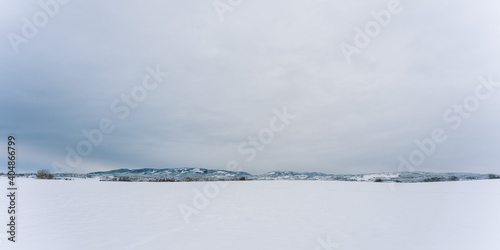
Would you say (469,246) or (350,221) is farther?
(350,221)

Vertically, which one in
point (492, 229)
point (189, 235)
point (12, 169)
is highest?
point (12, 169)

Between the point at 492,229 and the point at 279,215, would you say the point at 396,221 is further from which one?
the point at 279,215

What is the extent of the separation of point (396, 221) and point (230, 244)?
7529 millimetres

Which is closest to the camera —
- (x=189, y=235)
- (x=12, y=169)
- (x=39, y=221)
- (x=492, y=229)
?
(x=189, y=235)

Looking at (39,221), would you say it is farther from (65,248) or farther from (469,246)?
(469,246)

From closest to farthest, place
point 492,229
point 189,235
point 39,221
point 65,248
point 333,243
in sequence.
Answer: point 65,248, point 333,243, point 189,235, point 492,229, point 39,221

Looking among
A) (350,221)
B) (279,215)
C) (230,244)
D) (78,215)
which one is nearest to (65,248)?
(230,244)

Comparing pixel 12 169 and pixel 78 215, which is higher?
pixel 12 169

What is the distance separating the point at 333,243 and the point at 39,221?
36.3ft

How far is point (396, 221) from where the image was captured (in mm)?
11805
